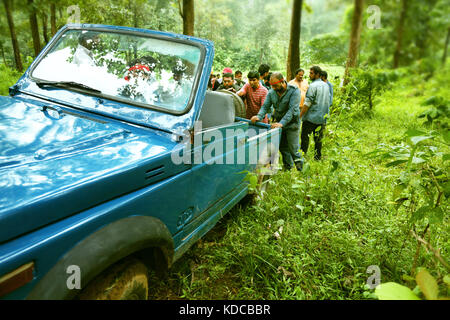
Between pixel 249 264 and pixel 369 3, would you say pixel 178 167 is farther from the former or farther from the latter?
pixel 369 3

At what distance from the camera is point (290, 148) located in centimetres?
498

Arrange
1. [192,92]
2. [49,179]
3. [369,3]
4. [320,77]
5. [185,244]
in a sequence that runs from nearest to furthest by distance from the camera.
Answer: [369,3]
[49,179]
[185,244]
[192,92]
[320,77]

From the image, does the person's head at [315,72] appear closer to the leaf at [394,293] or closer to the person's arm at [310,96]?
the person's arm at [310,96]

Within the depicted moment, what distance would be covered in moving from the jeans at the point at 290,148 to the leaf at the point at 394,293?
378cm

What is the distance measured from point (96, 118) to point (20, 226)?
4.03 feet

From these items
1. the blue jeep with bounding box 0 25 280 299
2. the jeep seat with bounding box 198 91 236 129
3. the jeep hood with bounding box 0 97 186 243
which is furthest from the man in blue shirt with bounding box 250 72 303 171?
the jeep hood with bounding box 0 97 186 243

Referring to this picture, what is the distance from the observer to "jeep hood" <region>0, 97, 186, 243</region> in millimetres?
1291

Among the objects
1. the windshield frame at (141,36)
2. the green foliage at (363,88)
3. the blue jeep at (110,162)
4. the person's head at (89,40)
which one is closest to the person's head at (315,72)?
the green foliage at (363,88)

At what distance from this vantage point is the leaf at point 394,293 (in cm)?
106

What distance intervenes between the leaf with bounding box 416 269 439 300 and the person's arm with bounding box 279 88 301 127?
3.42 meters

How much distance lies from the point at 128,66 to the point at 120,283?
1.86 metres
